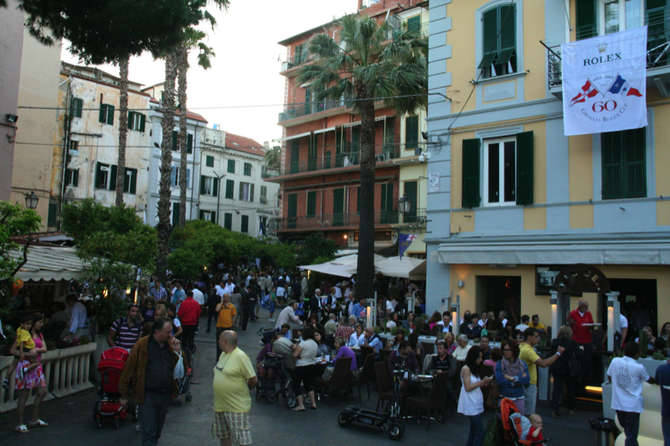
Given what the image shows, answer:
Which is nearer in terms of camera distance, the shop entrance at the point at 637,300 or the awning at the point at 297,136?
the shop entrance at the point at 637,300

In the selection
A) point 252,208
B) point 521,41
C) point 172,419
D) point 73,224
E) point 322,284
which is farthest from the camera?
point 252,208

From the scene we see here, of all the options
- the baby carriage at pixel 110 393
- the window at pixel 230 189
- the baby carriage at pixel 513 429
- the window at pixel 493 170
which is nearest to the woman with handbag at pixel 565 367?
the baby carriage at pixel 513 429

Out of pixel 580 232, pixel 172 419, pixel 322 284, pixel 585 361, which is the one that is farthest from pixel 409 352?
pixel 322 284

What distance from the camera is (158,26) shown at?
10.2 meters

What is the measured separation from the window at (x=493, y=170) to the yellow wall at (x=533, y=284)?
1787mm

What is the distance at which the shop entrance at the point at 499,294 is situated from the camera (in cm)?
1537

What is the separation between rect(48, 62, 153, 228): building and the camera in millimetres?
34594

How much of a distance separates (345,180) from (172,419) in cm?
2682

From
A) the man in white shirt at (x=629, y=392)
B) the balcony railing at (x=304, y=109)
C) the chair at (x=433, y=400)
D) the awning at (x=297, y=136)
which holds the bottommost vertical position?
the chair at (x=433, y=400)

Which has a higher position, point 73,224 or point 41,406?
point 73,224

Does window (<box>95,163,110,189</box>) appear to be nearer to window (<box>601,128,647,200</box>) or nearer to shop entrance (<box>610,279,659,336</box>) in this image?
window (<box>601,128,647,200</box>)

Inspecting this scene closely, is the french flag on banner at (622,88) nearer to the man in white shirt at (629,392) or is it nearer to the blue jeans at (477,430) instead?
the man in white shirt at (629,392)

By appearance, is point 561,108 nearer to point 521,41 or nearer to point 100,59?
point 521,41

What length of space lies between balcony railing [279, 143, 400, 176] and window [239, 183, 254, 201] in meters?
13.3
